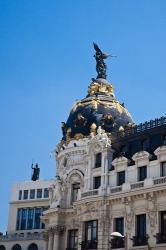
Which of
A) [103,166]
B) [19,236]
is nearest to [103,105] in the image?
[103,166]

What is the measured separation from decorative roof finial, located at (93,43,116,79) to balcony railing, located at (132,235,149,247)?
1043 inches

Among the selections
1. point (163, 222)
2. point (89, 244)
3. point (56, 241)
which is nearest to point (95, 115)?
point (56, 241)

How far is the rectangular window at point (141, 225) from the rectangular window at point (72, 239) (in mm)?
8987

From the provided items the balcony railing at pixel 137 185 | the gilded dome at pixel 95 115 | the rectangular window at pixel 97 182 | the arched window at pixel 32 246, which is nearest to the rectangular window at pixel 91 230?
the rectangular window at pixel 97 182

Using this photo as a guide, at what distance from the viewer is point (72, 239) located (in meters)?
55.7

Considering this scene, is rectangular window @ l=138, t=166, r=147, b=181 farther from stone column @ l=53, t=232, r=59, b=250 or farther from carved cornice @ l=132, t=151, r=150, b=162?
stone column @ l=53, t=232, r=59, b=250

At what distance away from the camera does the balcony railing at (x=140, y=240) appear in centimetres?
4669

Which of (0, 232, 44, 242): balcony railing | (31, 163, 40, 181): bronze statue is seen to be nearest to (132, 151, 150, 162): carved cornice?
(0, 232, 44, 242): balcony railing

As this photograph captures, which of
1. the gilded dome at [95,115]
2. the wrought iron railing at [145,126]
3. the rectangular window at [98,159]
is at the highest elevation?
the gilded dome at [95,115]

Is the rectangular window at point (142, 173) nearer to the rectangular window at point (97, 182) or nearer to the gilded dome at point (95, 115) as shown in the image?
the rectangular window at point (97, 182)

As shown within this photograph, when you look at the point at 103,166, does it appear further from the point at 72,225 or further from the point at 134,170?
the point at 72,225

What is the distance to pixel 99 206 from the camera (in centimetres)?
5172

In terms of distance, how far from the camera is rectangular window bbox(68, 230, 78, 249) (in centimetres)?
5492

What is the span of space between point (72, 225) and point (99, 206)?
18.9 feet
